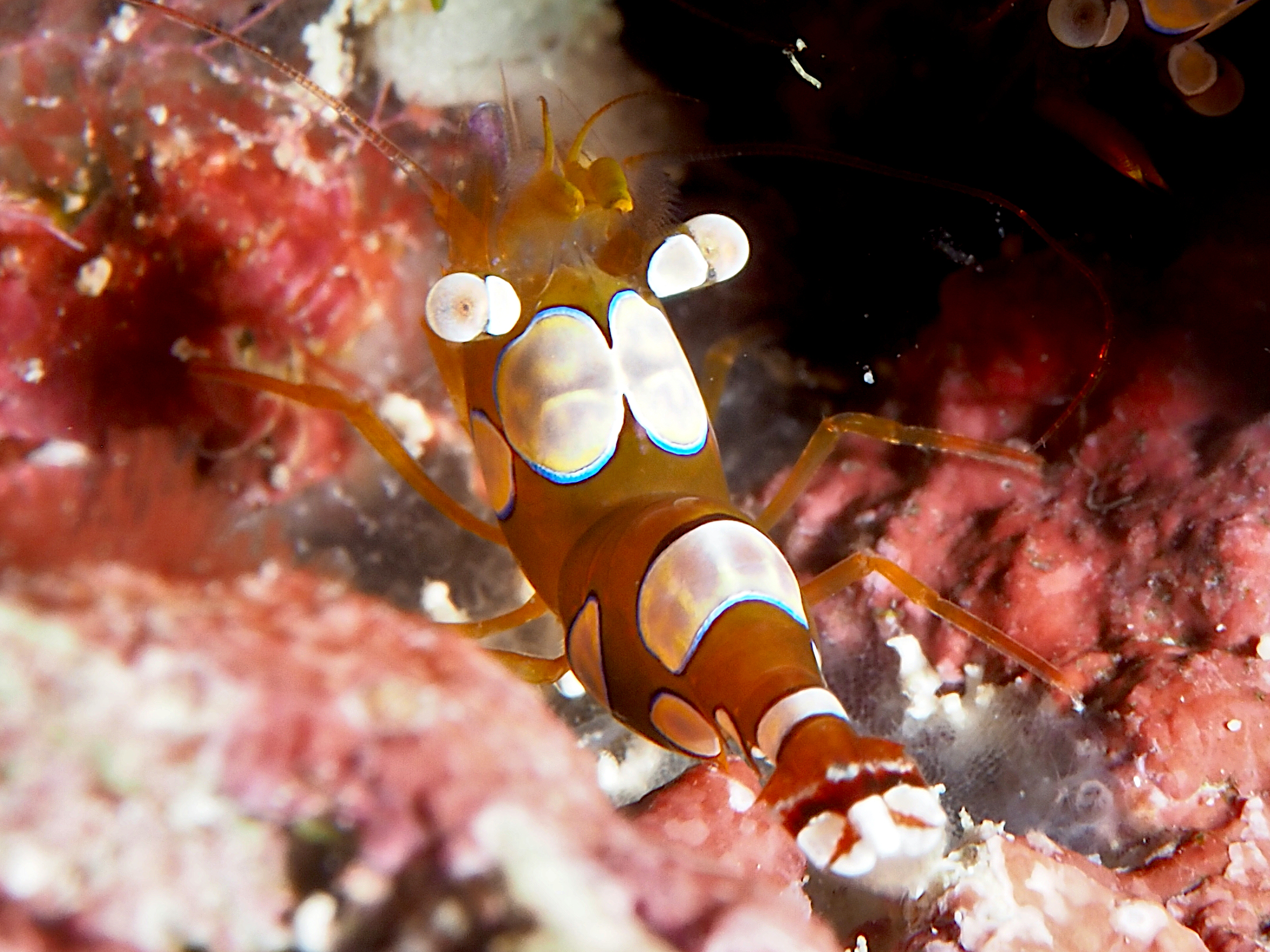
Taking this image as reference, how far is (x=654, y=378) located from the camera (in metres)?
2.30

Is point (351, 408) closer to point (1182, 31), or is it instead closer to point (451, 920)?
point (451, 920)

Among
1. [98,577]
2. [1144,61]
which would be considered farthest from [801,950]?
[1144,61]

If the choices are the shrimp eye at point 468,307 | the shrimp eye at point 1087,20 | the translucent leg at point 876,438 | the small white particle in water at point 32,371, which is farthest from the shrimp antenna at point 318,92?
the shrimp eye at point 1087,20

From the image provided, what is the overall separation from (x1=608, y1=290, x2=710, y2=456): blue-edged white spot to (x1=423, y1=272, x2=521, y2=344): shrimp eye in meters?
0.27

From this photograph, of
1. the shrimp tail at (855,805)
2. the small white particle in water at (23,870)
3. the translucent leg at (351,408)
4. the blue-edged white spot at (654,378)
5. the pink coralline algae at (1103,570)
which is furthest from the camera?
the translucent leg at (351,408)

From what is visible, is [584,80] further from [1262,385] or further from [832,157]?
[1262,385]

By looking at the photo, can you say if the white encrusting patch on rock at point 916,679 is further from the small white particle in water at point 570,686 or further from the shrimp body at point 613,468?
the small white particle in water at point 570,686

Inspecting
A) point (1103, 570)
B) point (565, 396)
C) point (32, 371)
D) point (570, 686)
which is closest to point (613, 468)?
point (565, 396)

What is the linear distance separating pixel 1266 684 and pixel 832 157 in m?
1.45

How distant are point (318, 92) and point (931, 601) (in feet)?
6.01

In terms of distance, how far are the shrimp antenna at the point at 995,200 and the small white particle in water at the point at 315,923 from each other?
1848 millimetres

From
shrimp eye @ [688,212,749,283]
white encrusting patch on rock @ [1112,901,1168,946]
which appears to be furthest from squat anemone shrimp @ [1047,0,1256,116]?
white encrusting patch on rock @ [1112,901,1168,946]

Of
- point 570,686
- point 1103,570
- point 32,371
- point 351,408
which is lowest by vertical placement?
point 570,686

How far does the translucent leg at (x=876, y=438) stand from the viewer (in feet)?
8.14
